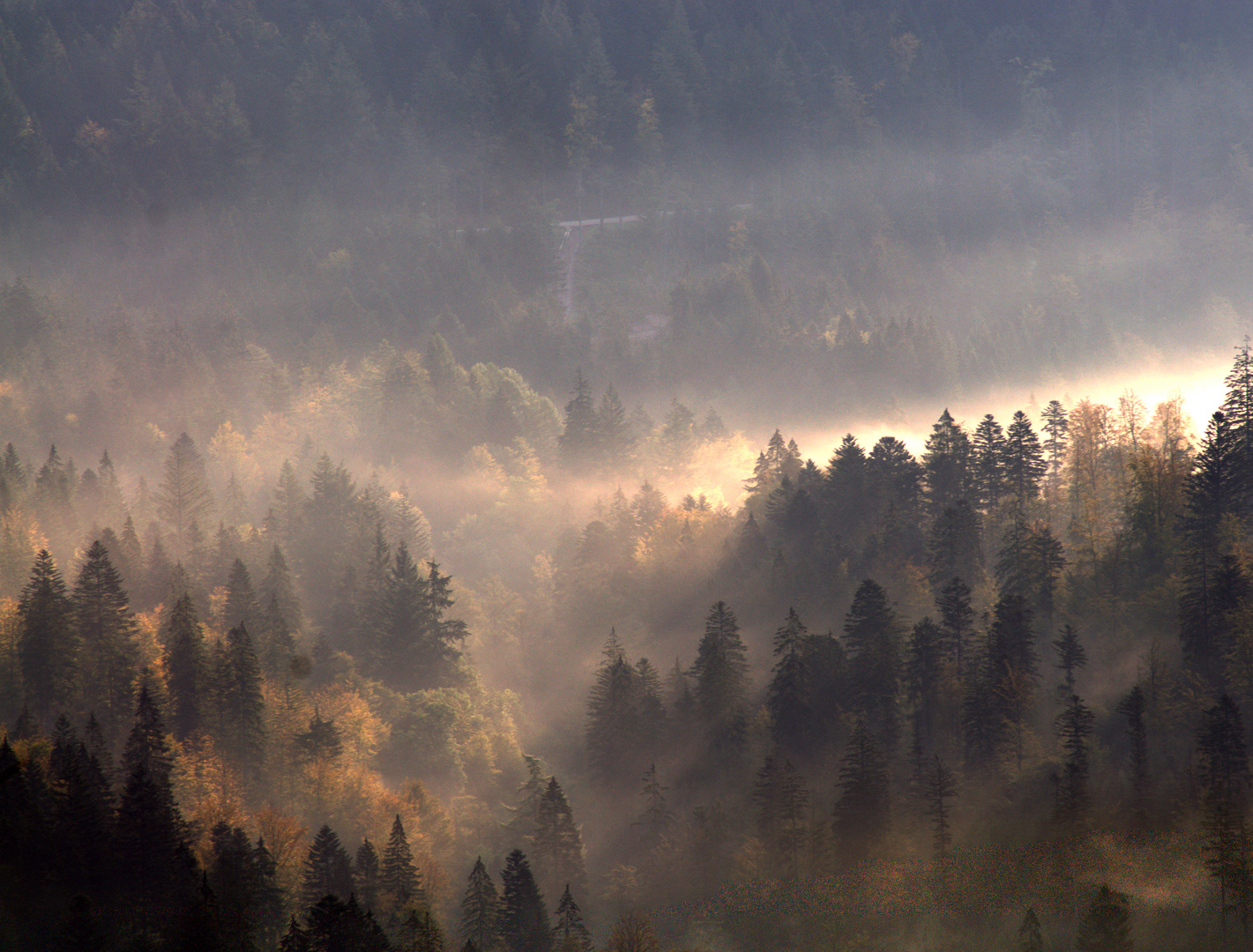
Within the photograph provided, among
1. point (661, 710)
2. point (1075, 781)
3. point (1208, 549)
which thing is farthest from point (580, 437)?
point (1075, 781)

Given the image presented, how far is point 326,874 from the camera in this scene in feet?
251

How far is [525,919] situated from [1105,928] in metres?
34.4

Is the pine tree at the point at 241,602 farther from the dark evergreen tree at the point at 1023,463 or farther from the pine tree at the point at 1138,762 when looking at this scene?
the pine tree at the point at 1138,762

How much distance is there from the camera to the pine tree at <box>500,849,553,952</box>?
75562 millimetres

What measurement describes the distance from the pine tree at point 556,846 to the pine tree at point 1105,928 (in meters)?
32.9

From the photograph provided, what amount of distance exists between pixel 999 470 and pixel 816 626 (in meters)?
21.1

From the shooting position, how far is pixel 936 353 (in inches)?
7579

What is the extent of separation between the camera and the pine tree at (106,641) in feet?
304

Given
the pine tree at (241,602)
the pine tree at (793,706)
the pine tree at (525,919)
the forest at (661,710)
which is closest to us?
the forest at (661,710)

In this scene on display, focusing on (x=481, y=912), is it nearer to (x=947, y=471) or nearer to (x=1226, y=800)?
(x=1226, y=800)

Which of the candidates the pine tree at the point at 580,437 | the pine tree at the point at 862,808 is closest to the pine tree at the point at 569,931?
the pine tree at the point at 862,808

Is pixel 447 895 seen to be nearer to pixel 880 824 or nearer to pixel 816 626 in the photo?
pixel 880 824

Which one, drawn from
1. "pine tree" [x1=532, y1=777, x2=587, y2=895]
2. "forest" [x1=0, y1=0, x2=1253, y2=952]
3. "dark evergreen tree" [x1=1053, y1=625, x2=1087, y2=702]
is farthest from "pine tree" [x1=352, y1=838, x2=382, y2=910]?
"dark evergreen tree" [x1=1053, y1=625, x2=1087, y2=702]

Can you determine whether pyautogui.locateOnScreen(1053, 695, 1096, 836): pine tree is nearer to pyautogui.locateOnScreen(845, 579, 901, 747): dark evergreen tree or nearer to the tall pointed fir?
pyautogui.locateOnScreen(845, 579, 901, 747): dark evergreen tree
